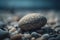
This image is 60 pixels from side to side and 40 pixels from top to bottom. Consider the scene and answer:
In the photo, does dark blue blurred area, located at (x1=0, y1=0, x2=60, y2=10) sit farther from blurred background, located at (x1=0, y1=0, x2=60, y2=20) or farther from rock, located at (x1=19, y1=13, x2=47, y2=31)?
rock, located at (x1=19, y1=13, x2=47, y2=31)

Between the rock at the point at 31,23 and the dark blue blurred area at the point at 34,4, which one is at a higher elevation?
the dark blue blurred area at the point at 34,4

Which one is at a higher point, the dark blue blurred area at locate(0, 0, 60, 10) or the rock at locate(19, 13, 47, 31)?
the dark blue blurred area at locate(0, 0, 60, 10)

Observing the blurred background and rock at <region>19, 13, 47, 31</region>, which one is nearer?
rock at <region>19, 13, 47, 31</region>

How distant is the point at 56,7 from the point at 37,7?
34 cm

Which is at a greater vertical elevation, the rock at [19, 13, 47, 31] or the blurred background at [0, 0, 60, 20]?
the blurred background at [0, 0, 60, 20]

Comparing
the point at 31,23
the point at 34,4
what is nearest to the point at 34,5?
the point at 34,4

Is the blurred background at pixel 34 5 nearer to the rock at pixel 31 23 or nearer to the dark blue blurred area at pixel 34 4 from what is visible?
the dark blue blurred area at pixel 34 4

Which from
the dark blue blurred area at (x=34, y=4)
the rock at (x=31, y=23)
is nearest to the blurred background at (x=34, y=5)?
the dark blue blurred area at (x=34, y=4)

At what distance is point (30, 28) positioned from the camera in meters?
1.32

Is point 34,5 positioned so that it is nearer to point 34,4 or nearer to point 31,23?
point 34,4

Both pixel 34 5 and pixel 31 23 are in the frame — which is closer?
pixel 31 23

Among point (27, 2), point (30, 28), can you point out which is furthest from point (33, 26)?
point (27, 2)

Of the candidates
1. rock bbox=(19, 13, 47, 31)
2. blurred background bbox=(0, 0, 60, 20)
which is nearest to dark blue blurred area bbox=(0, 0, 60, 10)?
blurred background bbox=(0, 0, 60, 20)

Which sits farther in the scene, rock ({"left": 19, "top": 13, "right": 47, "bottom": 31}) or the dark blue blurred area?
the dark blue blurred area
